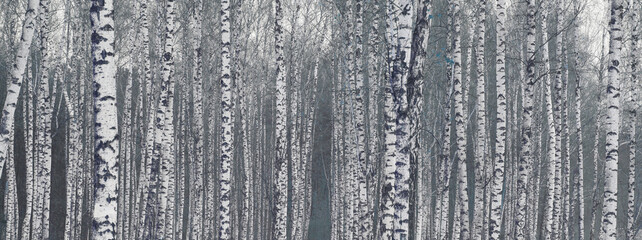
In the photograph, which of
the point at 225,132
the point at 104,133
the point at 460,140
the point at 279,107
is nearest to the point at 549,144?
the point at 460,140

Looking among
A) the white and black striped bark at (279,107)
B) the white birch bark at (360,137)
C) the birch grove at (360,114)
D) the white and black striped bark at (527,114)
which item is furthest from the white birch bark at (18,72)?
the white and black striped bark at (527,114)

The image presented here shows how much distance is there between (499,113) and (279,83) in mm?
4192

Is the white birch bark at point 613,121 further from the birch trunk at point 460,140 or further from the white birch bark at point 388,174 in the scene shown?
the white birch bark at point 388,174

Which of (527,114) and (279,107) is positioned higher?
(279,107)

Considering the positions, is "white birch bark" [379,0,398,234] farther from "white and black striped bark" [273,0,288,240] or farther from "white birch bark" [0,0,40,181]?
"white birch bark" [0,0,40,181]

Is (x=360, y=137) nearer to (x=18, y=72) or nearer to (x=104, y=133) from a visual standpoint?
(x=18, y=72)

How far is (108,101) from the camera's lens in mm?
5750

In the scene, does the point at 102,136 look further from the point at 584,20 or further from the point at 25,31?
the point at 584,20

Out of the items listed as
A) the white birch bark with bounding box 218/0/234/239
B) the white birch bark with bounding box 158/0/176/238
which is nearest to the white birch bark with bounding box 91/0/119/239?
the white birch bark with bounding box 218/0/234/239

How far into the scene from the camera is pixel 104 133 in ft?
18.9

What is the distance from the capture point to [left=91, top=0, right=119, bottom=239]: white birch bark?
573 cm

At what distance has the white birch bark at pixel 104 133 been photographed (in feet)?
18.8

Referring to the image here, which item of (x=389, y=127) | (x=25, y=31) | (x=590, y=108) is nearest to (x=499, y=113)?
(x=389, y=127)

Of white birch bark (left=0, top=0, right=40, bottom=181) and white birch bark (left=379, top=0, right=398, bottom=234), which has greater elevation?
white birch bark (left=0, top=0, right=40, bottom=181)
